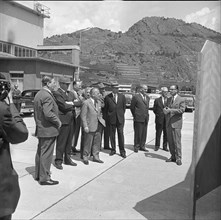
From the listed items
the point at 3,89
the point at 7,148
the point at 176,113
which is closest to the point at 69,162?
the point at 176,113

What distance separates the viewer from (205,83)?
221 cm

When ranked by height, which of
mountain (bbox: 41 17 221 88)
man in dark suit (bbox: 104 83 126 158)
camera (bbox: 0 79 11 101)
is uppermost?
mountain (bbox: 41 17 221 88)

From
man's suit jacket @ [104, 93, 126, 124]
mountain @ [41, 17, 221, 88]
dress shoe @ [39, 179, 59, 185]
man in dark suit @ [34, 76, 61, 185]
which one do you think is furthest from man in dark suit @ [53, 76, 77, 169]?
mountain @ [41, 17, 221, 88]

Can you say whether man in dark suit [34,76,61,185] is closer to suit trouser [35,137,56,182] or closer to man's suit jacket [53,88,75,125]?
suit trouser [35,137,56,182]

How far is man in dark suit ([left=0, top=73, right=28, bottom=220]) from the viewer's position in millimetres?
2104

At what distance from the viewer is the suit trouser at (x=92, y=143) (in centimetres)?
596

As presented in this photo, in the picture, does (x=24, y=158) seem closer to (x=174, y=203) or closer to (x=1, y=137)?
(x=174, y=203)

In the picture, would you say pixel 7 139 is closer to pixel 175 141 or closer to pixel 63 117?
pixel 63 117

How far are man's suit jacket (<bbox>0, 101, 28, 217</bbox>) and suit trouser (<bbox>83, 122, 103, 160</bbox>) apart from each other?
370cm

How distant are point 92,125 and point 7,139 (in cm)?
384

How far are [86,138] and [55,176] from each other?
1284 millimetres

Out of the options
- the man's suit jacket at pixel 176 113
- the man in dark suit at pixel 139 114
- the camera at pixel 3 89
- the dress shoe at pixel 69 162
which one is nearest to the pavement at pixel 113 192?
the dress shoe at pixel 69 162

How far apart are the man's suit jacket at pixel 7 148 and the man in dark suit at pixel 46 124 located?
7.26ft

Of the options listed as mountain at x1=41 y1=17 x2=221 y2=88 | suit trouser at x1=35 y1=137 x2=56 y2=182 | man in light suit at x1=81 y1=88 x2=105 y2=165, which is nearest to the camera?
suit trouser at x1=35 y1=137 x2=56 y2=182
